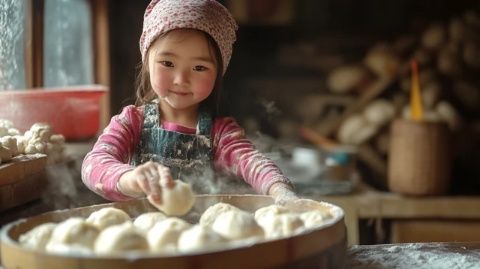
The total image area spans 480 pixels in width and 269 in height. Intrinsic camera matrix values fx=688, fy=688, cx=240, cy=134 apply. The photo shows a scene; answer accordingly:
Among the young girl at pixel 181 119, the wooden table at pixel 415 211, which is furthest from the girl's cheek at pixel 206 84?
the wooden table at pixel 415 211

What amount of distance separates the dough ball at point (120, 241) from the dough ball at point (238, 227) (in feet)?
0.37

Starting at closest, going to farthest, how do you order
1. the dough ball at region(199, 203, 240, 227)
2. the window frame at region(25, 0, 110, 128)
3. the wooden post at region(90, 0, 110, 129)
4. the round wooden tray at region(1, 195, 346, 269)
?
the round wooden tray at region(1, 195, 346, 269), the dough ball at region(199, 203, 240, 227), the window frame at region(25, 0, 110, 128), the wooden post at region(90, 0, 110, 129)

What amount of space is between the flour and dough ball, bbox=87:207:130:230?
0.39 meters

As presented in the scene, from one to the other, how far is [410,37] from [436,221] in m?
0.96

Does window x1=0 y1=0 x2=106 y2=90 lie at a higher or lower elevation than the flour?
higher

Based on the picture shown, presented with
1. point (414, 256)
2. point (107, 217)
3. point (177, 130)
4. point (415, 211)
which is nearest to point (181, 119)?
point (177, 130)

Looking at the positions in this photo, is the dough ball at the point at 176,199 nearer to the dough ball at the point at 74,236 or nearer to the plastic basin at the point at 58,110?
the dough ball at the point at 74,236

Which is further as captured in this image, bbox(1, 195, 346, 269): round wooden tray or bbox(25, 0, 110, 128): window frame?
bbox(25, 0, 110, 128): window frame

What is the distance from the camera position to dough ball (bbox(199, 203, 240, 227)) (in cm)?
100

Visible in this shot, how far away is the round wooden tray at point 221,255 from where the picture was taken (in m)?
0.74

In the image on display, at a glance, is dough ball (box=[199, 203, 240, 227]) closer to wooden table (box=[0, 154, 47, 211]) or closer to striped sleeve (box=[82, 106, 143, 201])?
striped sleeve (box=[82, 106, 143, 201])

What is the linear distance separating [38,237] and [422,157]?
5.99ft

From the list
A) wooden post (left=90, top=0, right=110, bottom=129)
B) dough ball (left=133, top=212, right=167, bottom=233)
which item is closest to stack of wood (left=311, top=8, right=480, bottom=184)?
wooden post (left=90, top=0, right=110, bottom=129)

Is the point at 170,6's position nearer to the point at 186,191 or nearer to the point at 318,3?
the point at 186,191
